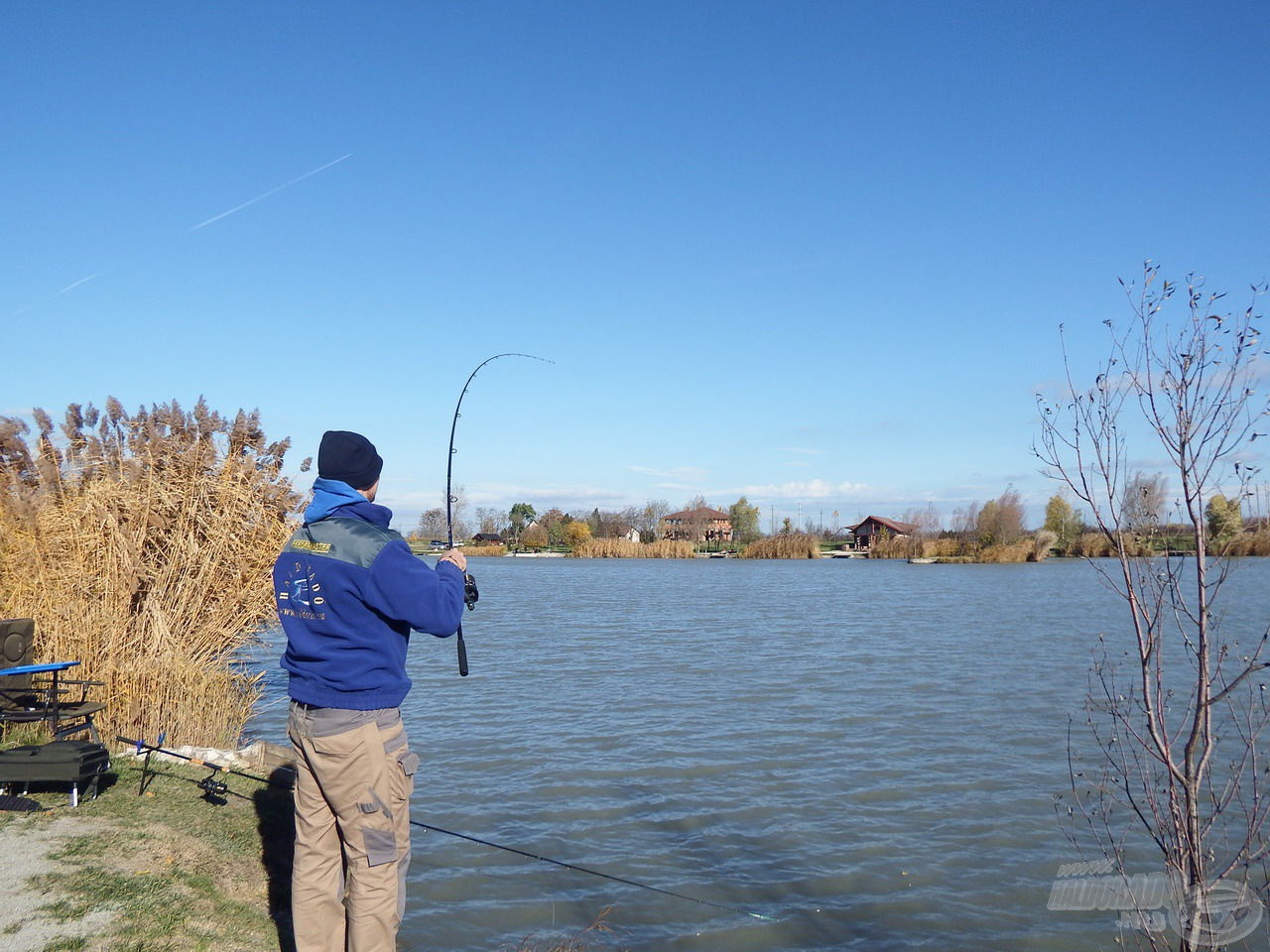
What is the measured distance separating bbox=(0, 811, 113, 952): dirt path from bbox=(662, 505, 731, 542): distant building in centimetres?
9680

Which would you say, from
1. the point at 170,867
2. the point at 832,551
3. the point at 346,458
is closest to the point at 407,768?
the point at 346,458

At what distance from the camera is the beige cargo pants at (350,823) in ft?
12.2

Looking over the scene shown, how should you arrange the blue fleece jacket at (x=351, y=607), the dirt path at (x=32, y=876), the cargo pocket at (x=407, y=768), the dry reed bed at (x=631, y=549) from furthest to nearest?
1. the dry reed bed at (x=631, y=549)
2. the dirt path at (x=32, y=876)
3. the cargo pocket at (x=407, y=768)
4. the blue fleece jacket at (x=351, y=607)

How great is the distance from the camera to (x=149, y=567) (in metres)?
8.62

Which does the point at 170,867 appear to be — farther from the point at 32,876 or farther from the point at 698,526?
the point at 698,526

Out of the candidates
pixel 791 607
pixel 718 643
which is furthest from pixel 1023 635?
pixel 791 607

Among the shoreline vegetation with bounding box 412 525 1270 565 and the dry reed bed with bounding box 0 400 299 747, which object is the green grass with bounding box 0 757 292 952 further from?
the shoreline vegetation with bounding box 412 525 1270 565

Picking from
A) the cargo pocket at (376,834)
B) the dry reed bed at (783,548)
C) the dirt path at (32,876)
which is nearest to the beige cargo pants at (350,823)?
the cargo pocket at (376,834)

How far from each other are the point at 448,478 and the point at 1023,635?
18878mm

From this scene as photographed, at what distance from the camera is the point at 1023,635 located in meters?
22.1

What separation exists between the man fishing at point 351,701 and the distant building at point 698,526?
98126 mm

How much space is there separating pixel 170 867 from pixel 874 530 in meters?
102

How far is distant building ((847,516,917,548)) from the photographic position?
97.1 m

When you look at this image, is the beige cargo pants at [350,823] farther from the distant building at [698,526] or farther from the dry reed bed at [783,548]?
the distant building at [698,526]
